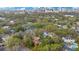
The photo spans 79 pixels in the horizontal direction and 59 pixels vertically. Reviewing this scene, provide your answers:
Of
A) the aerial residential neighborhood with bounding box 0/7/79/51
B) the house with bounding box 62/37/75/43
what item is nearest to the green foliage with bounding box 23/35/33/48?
Answer: the aerial residential neighborhood with bounding box 0/7/79/51

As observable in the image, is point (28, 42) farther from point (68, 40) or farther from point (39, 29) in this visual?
point (68, 40)

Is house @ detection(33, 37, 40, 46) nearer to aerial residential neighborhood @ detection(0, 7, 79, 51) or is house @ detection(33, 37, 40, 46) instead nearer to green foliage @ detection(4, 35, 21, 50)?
aerial residential neighborhood @ detection(0, 7, 79, 51)

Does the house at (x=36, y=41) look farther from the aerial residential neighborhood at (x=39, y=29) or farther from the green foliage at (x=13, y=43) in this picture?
the green foliage at (x=13, y=43)

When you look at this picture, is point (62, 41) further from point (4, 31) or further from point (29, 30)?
point (4, 31)

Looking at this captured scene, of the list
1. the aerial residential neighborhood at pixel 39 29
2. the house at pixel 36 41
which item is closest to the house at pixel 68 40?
the aerial residential neighborhood at pixel 39 29

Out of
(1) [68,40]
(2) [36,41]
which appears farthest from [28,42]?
(1) [68,40]

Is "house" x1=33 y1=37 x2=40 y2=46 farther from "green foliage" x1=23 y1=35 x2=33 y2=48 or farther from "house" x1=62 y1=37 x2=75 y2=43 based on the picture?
"house" x1=62 y1=37 x2=75 y2=43

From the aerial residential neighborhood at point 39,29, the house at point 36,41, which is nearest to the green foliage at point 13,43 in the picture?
the aerial residential neighborhood at point 39,29
